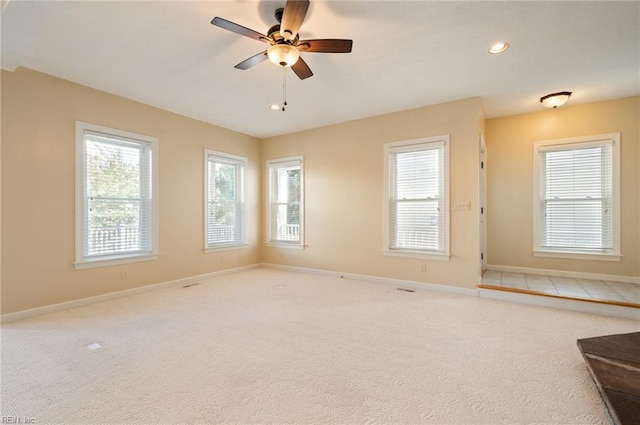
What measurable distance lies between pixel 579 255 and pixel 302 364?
4681mm

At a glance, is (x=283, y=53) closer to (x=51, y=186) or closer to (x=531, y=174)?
(x=51, y=186)

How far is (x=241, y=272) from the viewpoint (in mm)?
5621

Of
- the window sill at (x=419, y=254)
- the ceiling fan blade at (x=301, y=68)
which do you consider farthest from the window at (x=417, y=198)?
the ceiling fan blade at (x=301, y=68)

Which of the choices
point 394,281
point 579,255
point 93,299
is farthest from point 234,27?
point 579,255

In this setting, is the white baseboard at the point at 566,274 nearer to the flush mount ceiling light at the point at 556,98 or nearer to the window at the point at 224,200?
the flush mount ceiling light at the point at 556,98

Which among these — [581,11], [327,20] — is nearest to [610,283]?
[581,11]

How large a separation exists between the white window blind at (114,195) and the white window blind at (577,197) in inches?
243

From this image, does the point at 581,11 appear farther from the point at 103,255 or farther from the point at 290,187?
the point at 103,255

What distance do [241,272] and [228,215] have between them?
114cm

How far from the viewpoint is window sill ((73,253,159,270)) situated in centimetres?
359

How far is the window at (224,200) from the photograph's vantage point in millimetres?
5199

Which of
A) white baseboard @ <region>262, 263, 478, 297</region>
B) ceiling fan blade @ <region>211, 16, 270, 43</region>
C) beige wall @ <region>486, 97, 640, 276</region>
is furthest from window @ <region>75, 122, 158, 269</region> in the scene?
beige wall @ <region>486, 97, 640, 276</region>

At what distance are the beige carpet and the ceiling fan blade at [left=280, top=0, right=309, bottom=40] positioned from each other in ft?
8.35

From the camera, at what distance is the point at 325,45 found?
2.33 metres
